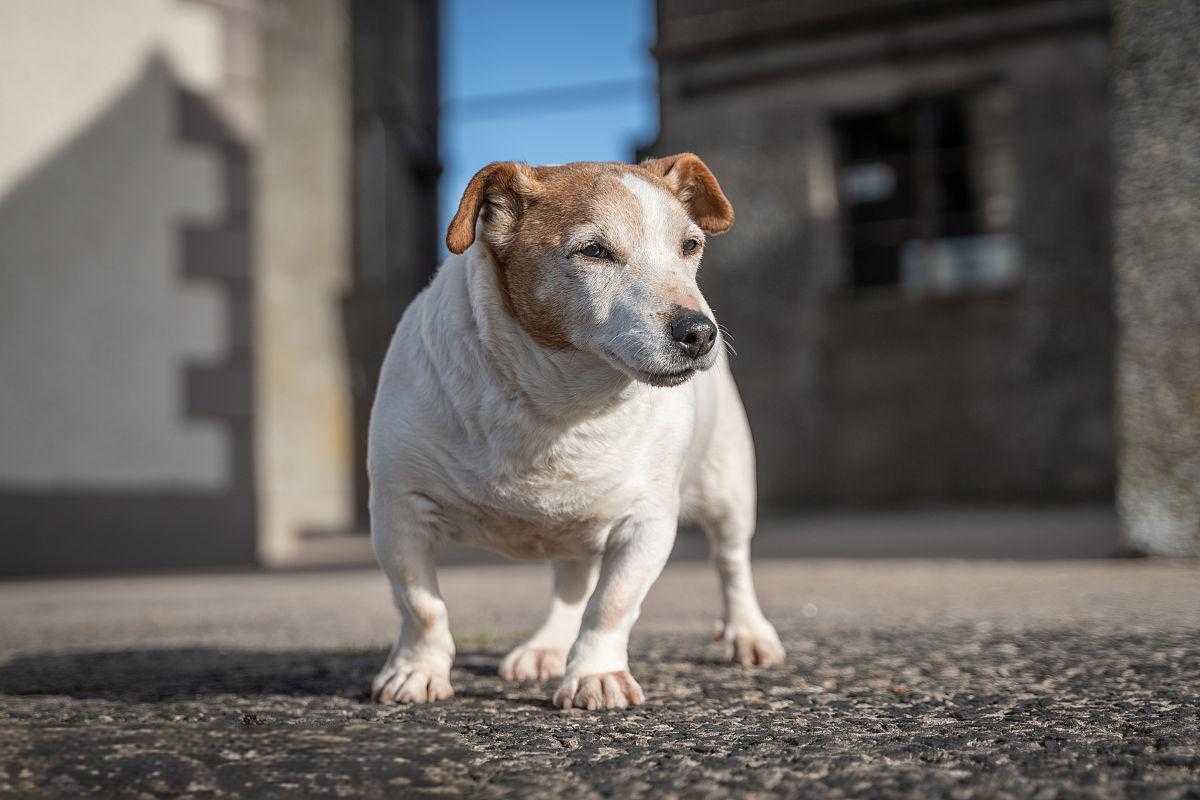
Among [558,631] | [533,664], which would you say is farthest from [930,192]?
[533,664]

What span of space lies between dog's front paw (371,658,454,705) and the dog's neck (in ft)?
1.95

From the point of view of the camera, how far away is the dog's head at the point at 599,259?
230 cm

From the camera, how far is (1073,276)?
10852 millimetres

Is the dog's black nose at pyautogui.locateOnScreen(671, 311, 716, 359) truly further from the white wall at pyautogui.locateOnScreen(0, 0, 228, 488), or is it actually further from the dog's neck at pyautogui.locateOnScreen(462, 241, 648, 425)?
the white wall at pyautogui.locateOnScreen(0, 0, 228, 488)

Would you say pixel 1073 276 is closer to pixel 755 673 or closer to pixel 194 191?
pixel 194 191

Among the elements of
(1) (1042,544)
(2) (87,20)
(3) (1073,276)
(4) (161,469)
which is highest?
(2) (87,20)

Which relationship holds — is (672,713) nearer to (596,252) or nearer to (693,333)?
(693,333)

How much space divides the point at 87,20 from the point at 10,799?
21.5 ft

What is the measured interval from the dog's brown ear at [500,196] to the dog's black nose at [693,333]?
505 mm

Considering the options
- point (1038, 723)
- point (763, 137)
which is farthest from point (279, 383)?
point (1038, 723)

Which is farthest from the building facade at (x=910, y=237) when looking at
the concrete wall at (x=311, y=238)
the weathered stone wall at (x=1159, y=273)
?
the weathered stone wall at (x=1159, y=273)

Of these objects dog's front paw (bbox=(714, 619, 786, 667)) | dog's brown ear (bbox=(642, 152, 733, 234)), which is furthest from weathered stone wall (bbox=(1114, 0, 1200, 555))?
dog's brown ear (bbox=(642, 152, 733, 234))

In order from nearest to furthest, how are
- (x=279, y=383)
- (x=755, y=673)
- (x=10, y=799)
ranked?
(x=10, y=799) → (x=755, y=673) → (x=279, y=383)

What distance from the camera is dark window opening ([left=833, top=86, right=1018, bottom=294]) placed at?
1141 centimetres
